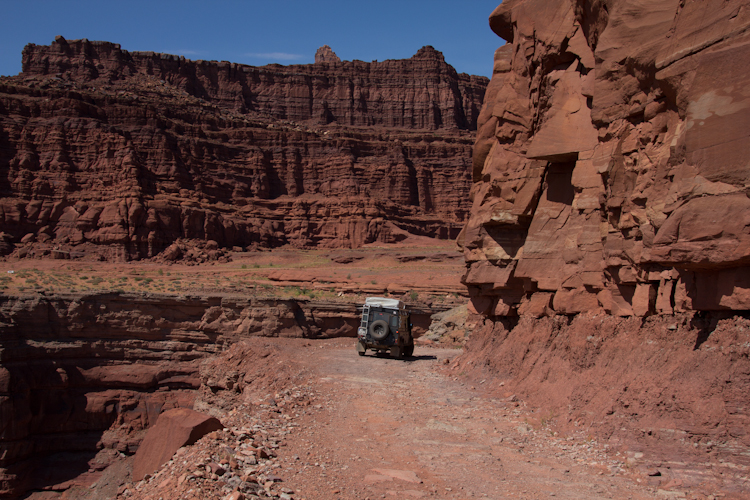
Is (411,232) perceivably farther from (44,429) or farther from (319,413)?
(319,413)

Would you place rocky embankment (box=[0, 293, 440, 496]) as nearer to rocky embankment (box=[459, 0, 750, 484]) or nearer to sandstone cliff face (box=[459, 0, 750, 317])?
sandstone cliff face (box=[459, 0, 750, 317])

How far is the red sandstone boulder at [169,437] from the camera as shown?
317 inches

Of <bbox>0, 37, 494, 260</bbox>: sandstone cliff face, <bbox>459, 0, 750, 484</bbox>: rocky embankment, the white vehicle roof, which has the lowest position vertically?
the white vehicle roof

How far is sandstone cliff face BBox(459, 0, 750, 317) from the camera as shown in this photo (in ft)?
18.6

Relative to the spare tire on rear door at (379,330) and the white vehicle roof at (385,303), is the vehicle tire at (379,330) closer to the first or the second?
→ the spare tire on rear door at (379,330)

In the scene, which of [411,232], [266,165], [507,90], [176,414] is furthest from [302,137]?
[176,414]

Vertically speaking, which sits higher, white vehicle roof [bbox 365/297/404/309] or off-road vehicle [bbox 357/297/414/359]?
white vehicle roof [bbox 365/297/404/309]

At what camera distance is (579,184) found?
31.6 feet

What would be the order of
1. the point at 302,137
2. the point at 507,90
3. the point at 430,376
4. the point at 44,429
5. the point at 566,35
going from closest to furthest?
1. the point at 566,35
2. the point at 507,90
3. the point at 430,376
4. the point at 44,429
5. the point at 302,137

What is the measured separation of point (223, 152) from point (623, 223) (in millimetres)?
63116

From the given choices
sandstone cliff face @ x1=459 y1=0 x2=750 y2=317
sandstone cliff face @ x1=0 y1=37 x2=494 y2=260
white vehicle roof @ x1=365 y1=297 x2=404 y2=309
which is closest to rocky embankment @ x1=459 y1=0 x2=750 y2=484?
sandstone cliff face @ x1=459 y1=0 x2=750 y2=317

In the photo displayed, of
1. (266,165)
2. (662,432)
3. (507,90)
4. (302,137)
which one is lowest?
(662,432)

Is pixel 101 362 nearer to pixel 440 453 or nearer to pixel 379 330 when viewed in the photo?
pixel 379 330

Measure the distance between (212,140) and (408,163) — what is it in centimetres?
2609
